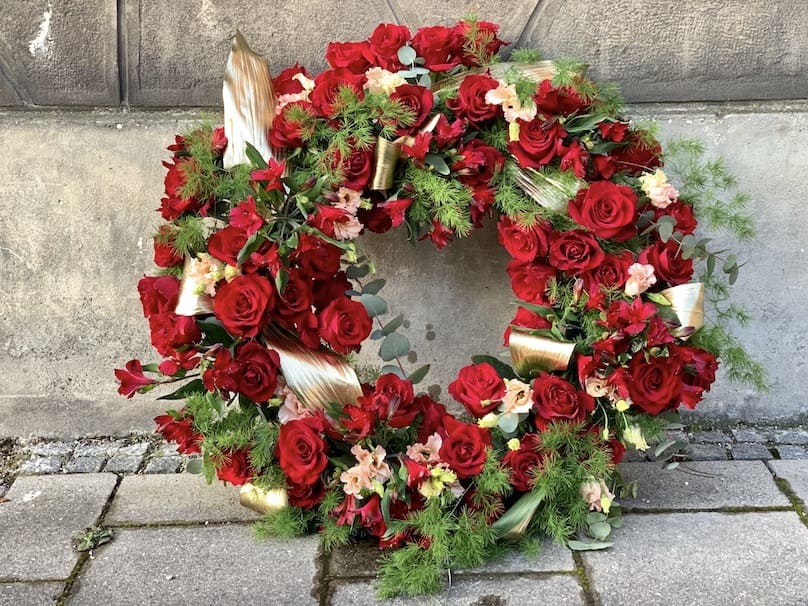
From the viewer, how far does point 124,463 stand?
2.78 metres

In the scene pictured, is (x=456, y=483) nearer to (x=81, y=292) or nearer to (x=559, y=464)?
(x=559, y=464)

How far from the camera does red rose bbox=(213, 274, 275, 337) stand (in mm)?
2092

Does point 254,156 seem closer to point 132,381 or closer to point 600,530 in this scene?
point 132,381

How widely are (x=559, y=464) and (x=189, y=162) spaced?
4.20 ft

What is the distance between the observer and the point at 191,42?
263 centimetres

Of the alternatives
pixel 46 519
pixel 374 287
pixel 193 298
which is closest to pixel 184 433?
pixel 193 298

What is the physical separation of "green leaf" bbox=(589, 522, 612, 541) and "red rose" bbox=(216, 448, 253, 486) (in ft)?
3.03

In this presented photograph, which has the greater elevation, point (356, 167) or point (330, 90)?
point (330, 90)

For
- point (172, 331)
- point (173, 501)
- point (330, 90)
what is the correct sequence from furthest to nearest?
point (173, 501) → point (330, 90) → point (172, 331)

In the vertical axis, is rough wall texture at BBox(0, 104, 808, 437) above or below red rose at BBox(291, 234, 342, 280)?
below

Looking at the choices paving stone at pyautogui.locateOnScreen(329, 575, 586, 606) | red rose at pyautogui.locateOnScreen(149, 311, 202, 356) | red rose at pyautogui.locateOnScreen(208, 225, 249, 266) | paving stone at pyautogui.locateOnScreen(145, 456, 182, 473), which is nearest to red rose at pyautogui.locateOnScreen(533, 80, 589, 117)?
red rose at pyautogui.locateOnScreen(208, 225, 249, 266)

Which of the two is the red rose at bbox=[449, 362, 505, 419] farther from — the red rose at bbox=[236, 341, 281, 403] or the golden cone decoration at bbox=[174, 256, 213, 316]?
the golden cone decoration at bbox=[174, 256, 213, 316]

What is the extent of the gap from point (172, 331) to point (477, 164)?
2.98 feet

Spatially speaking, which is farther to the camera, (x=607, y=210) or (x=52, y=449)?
(x=52, y=449)
